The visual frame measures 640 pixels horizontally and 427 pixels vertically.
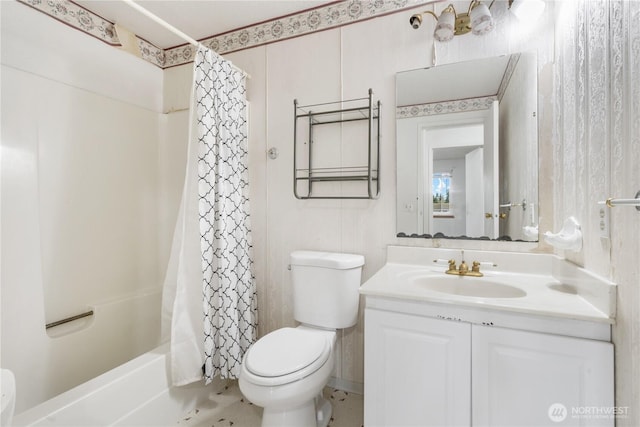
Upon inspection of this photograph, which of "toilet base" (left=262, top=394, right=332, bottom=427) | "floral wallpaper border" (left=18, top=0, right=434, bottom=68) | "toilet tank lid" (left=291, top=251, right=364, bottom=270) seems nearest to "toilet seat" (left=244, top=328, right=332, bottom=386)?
"toilet base" (left=262, top=394, right=332, bottom=427)

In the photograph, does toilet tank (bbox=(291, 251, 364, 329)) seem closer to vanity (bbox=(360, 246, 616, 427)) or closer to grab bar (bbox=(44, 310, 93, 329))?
vanity (bbox=(360, 246, 616, 427))

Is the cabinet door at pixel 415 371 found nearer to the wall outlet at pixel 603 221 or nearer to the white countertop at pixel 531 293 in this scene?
the white countertop at pixel 531 293

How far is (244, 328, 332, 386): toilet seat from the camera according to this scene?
120 centimetres

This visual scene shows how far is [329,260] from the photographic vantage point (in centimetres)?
161

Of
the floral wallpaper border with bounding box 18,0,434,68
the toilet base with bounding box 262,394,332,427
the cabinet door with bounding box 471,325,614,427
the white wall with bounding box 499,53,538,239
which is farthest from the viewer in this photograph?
the floral wallpaper border with bounding box 18,0,434,68

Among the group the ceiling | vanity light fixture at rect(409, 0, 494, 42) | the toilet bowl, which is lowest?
the toilet bowl

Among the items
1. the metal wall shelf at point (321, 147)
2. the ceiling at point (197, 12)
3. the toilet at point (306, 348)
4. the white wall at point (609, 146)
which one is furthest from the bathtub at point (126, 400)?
the ceiling at point (197, 12)

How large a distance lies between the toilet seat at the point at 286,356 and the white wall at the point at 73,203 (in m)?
1.11

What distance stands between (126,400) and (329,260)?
3.62 ft

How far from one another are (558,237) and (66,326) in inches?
97.5

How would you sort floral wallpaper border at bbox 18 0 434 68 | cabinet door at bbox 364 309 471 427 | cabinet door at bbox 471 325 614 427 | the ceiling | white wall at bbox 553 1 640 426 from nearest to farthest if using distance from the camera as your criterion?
white wall at bbox 553 1 640 426 < cabinet door at bbox 471 325 614 427 < cabinet door at bbox 364 309 471 427 < floral wallpaper border at bbox 18 0 434 68 < the ceiling

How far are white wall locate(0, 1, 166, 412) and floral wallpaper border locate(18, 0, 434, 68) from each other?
80 mm

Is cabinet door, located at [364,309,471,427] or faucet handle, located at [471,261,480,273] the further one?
faucet handle, located at [471,261,480,273]

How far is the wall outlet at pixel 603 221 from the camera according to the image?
93cm
